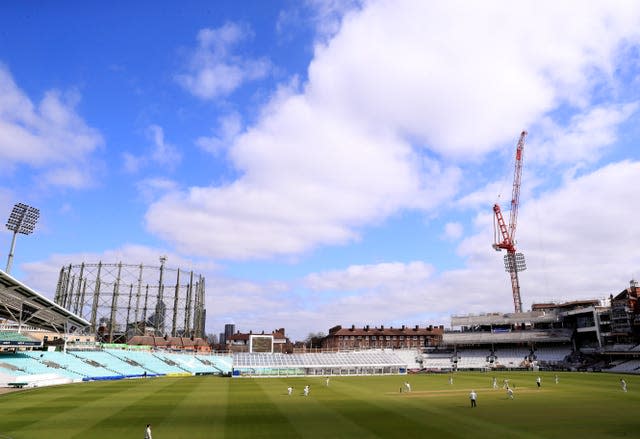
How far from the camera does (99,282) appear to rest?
130 metres

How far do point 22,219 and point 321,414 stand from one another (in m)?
95.1

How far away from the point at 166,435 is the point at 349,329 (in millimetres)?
156757

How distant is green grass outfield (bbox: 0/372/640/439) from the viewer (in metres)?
27.0

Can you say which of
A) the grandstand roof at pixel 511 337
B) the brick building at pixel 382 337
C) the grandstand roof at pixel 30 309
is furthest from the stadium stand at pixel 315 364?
the brick building at pixel 382 337

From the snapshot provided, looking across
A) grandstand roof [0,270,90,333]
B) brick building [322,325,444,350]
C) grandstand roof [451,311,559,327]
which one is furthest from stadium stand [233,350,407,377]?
brick building [322,325,444,350]

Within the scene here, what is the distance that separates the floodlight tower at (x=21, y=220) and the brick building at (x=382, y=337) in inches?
4564

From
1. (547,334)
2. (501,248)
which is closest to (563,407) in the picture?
(547,334)

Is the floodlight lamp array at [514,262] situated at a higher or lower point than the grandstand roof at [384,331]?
higher

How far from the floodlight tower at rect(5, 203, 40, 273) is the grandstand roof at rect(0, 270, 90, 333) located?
37.1 metres

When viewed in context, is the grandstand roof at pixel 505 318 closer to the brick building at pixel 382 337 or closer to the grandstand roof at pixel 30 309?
the brick building at pixel 382 337

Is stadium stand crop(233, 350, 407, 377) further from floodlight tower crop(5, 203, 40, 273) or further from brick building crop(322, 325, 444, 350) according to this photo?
brick building crop(322, 325, 444, 350)

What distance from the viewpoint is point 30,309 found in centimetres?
6209

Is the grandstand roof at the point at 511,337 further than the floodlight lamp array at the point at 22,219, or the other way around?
the grandstand roof at the point at 511,337

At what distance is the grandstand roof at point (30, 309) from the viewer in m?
54.2
